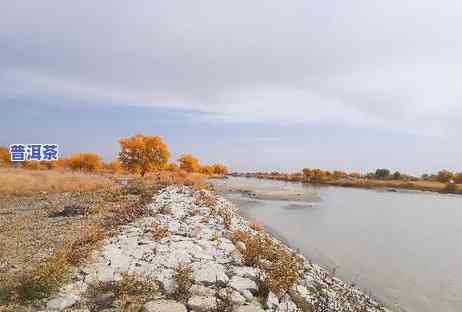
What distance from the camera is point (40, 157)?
34625 millimetres

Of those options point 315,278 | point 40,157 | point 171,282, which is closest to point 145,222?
point 171,282

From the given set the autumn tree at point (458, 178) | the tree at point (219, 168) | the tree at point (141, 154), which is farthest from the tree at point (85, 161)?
the autumn tree at point (458, 178)

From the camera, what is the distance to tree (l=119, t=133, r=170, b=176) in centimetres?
5019

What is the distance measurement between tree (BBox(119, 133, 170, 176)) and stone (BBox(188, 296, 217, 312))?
142 ft

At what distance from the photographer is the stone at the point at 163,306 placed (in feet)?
26.3

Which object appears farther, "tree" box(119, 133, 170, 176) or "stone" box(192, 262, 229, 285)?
"tree" box(119, 133, 170, 176)

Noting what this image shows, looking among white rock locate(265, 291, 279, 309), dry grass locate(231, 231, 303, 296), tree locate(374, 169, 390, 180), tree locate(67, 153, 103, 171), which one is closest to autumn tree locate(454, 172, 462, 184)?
tree locate(374, 169, 390, 180)

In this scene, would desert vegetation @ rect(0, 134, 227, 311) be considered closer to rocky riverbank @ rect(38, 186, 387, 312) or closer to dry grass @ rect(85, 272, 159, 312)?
dry grass @ rect(85, 272, 159, 312)

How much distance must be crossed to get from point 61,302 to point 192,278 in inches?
125

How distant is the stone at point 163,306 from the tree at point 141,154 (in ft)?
142

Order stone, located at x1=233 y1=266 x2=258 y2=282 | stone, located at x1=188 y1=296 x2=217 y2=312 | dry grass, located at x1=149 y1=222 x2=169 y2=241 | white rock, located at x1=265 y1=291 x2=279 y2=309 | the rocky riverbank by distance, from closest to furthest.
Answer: stone, located at x1=188 y1=296 x2=217 y2=312, the rocky riverbank, white rock, located at x1=265 y1=291 x2=279 y2=309, stone, located at x1=233 y1=266 x2=258 y2=282, dry grass, located at x1=149 y1=222 x2=169 y2=241

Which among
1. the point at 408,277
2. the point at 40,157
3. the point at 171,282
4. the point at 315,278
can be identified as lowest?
the point at 408,277

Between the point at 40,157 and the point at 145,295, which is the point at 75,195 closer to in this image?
the point at 40,157

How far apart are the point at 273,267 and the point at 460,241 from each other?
25.3m
